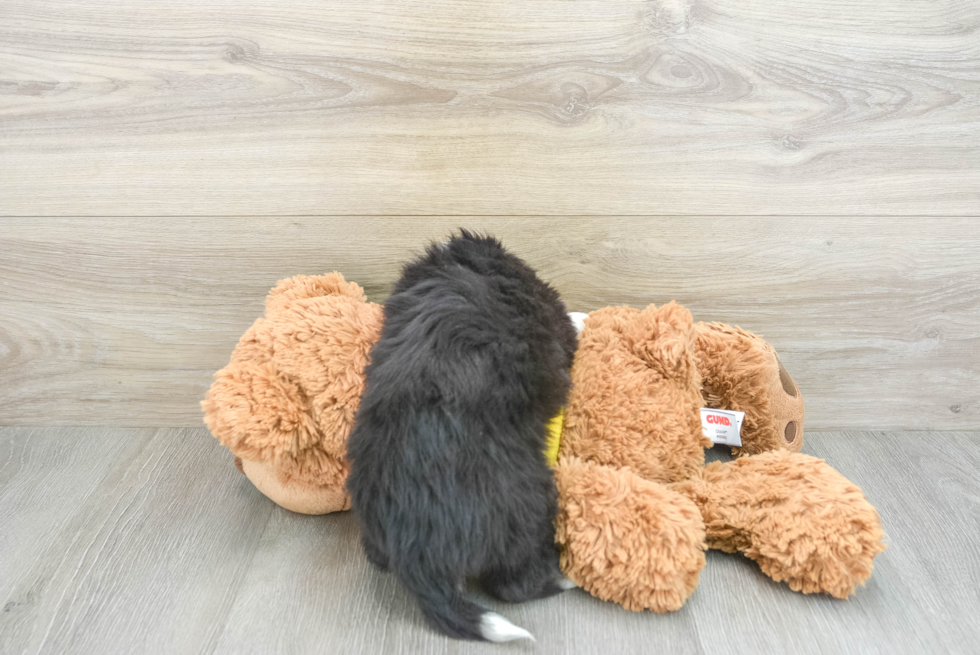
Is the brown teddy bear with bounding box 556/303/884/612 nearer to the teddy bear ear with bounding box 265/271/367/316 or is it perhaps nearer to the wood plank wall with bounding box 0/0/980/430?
the wood plank wall with bounding box 0/0/980/430

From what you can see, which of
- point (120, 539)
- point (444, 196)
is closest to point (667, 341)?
point (444, 196)

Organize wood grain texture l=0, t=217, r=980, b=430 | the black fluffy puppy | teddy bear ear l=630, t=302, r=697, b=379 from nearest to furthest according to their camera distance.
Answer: the black fluffy puppy, teddy bear ear l=630, t=302, r=697, b=379, wood grain texture l=0, t=217, r=980, b=430

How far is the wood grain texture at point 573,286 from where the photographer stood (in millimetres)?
869

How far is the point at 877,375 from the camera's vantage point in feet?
3.10

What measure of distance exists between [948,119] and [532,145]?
0.54 meters

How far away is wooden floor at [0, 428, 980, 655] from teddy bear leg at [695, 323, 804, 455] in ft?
0.52

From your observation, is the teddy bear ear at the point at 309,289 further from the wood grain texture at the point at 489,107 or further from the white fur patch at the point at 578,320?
the white fur patch at the point at 578,320

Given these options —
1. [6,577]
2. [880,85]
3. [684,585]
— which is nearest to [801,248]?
[880,85]

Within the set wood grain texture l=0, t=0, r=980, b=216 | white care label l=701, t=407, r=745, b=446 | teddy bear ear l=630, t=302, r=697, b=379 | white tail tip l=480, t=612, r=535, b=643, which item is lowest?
white tail tip l=480, t=612, r=535, b=643

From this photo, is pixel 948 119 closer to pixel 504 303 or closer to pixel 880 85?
pixel 880 85

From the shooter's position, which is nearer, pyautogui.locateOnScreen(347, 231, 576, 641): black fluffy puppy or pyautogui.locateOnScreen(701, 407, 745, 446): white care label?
pyautogui.locateOnScreen(347, 231, 576, 641): black fluffy puppy

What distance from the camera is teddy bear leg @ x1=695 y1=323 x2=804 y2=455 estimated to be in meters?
0.80

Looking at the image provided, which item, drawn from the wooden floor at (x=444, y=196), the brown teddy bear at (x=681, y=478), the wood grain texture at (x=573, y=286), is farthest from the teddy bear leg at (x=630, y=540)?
the wood grain texture at (x=573, y=286)

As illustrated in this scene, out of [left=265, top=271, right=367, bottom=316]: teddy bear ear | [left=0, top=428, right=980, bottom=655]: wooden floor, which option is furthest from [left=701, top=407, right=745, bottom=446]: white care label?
[left=265, top=271, right=367, bottom=316]: teddy bear ear
